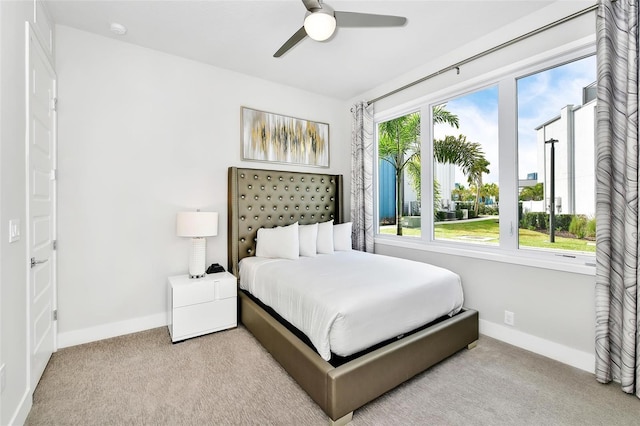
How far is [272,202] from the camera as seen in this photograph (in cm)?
363

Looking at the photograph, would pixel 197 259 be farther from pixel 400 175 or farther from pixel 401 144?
pixel 401 144

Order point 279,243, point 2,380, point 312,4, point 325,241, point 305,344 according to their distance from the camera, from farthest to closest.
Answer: point 325,241
point 279,243
point 305,344
point 312,4
point 2,380

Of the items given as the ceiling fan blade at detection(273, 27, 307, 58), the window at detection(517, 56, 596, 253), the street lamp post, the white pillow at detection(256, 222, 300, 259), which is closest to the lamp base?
the white pillow at detection(256, 222, 300, 259)

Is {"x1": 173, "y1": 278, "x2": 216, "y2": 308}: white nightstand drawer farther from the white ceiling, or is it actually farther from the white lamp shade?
the white ceiling

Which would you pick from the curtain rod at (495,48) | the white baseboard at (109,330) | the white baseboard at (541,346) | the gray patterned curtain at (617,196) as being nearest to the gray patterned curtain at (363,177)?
the curtain rod at (495,48)

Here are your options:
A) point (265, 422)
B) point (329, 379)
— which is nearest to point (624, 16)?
point (329, 379)

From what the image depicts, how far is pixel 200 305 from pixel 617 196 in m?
3.40

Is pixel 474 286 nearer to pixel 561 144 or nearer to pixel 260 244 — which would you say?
pixel 561 144

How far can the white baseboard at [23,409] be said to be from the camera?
5.02ft

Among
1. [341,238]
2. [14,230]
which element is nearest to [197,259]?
[14,230]

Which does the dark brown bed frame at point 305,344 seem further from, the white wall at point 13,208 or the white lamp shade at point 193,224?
the white wall at point 13,208

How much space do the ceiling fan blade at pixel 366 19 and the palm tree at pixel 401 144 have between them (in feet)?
5.18

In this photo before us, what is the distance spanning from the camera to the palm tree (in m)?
3.51

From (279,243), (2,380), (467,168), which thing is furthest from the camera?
(279,243)
